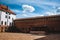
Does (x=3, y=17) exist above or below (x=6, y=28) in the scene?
above

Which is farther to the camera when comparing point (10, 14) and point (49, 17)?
point (10, 14)

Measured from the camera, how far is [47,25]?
33.9 m

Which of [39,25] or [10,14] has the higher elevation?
[10,14]

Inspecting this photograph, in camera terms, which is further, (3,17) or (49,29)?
(3,17)

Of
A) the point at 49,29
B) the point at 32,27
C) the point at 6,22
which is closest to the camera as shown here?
the point at 49,29

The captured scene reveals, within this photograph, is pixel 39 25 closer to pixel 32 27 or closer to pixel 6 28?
pixel 32 27

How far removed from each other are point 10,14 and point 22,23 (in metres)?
7.70

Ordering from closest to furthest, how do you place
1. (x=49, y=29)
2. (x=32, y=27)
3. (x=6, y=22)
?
(x=49, y=29)
(x=32, y=27)
(x=6, y=22)

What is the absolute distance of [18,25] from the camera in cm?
3862

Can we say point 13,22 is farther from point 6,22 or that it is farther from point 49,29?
point 49,29

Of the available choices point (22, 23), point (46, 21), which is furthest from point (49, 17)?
point (22, 23)

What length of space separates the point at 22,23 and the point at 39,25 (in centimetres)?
545

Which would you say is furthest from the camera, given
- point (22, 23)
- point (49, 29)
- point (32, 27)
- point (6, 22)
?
point (6, 22)

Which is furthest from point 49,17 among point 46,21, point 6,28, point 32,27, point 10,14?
point 10,14
